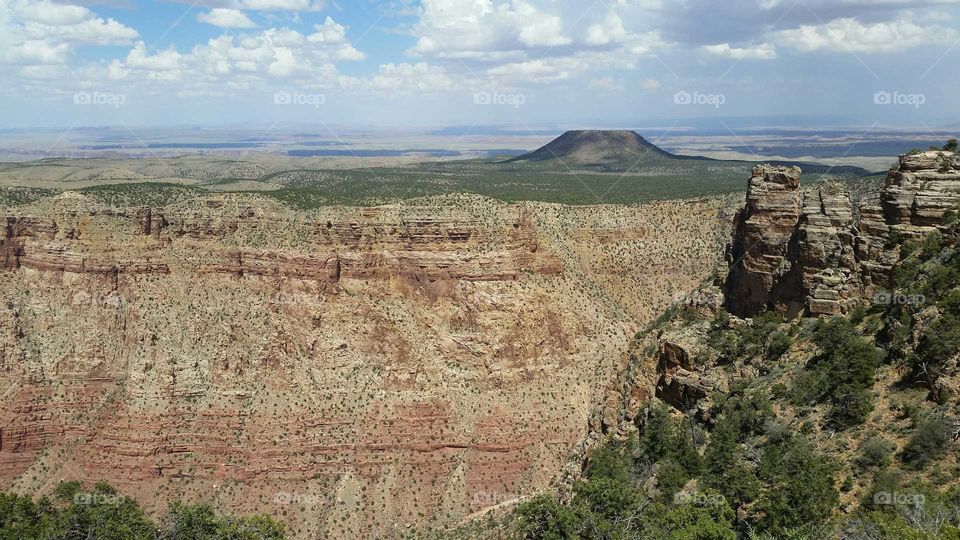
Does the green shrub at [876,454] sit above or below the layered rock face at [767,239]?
below

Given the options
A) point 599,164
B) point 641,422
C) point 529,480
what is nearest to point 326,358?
point 529,480

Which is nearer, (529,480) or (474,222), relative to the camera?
(529,480)

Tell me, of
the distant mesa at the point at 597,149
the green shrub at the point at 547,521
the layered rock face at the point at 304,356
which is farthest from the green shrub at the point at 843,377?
the distant mesa at the point at 597,149

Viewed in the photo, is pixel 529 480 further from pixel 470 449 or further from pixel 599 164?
pixel 599 164

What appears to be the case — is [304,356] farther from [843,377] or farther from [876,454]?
[876,454]

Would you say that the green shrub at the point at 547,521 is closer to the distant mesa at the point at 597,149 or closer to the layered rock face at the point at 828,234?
the layered rock face at the point at 828,234
